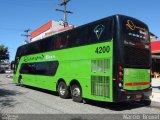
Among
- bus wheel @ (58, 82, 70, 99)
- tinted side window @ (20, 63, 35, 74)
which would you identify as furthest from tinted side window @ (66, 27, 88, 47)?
tinted side window @ (20, 63, 35, 74)

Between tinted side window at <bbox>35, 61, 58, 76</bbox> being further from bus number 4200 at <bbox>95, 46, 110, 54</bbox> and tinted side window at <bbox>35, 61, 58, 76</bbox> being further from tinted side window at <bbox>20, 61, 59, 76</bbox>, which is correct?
bus number 4200 at <bbox>95, 46, 110, 54</bbox>

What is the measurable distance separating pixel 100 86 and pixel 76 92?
2.14m

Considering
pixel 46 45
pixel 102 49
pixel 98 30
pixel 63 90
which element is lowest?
pixel 63 90

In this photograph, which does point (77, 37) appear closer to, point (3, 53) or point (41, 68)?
point (41, 68)

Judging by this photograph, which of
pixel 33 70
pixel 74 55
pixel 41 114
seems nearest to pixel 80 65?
pixel 74 55

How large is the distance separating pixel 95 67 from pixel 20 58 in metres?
11.6

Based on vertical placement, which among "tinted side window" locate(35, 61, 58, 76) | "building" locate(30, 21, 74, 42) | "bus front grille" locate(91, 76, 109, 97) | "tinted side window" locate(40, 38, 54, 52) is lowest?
"bus front grille" locate(91, 76, 109, 97)

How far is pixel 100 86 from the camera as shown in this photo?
10.4 m

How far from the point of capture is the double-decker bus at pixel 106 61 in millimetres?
9859

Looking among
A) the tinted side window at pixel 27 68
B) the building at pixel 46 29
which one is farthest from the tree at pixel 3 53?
the tinted side window at pixel 27 68

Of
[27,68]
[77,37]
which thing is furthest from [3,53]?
[77,37]

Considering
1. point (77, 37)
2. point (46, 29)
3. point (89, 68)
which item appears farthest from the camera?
point (46, 29)

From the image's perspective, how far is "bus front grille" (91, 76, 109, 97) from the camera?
10.1 meters

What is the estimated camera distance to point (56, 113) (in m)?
9.41
